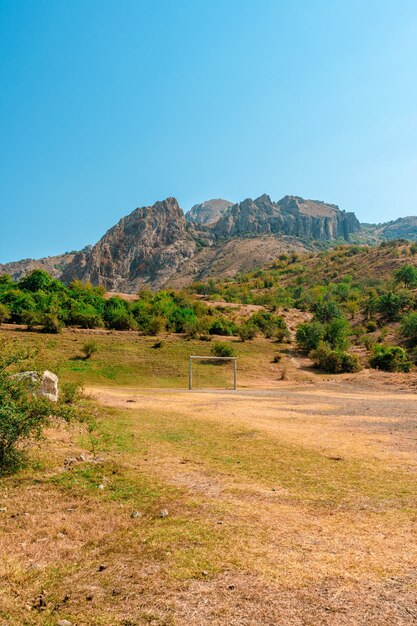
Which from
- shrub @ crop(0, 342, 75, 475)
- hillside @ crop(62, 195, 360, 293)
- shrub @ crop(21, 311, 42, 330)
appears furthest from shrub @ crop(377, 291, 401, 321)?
hillside @ crop(62, 195, 360, 293)

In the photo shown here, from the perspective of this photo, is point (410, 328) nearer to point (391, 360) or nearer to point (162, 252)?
→ point (391, 360)

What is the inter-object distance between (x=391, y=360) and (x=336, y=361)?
20.3 feet

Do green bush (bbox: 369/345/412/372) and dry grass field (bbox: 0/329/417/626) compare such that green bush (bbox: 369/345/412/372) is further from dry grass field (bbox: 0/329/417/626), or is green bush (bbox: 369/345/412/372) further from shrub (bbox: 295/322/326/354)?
dry grass field (bbox: 0/329/417/626)

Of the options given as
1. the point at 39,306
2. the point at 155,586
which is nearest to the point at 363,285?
the point at 39,306

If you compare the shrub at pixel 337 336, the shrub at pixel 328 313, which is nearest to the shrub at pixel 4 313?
the shrub at pixel 337 336

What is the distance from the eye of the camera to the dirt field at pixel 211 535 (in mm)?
4105

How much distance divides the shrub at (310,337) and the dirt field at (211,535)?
44037 millimetres

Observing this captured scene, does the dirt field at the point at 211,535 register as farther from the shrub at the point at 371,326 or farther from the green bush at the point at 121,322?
the shrub at the point at 371,326

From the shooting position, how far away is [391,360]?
46.7 metres

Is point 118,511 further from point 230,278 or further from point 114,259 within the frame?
point 114,259

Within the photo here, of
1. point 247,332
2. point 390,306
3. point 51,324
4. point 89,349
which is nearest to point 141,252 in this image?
point 247,332

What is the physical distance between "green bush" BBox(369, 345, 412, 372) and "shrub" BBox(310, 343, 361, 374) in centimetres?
234

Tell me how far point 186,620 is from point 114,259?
181 m

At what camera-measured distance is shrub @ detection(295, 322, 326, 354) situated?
54.9 metres
